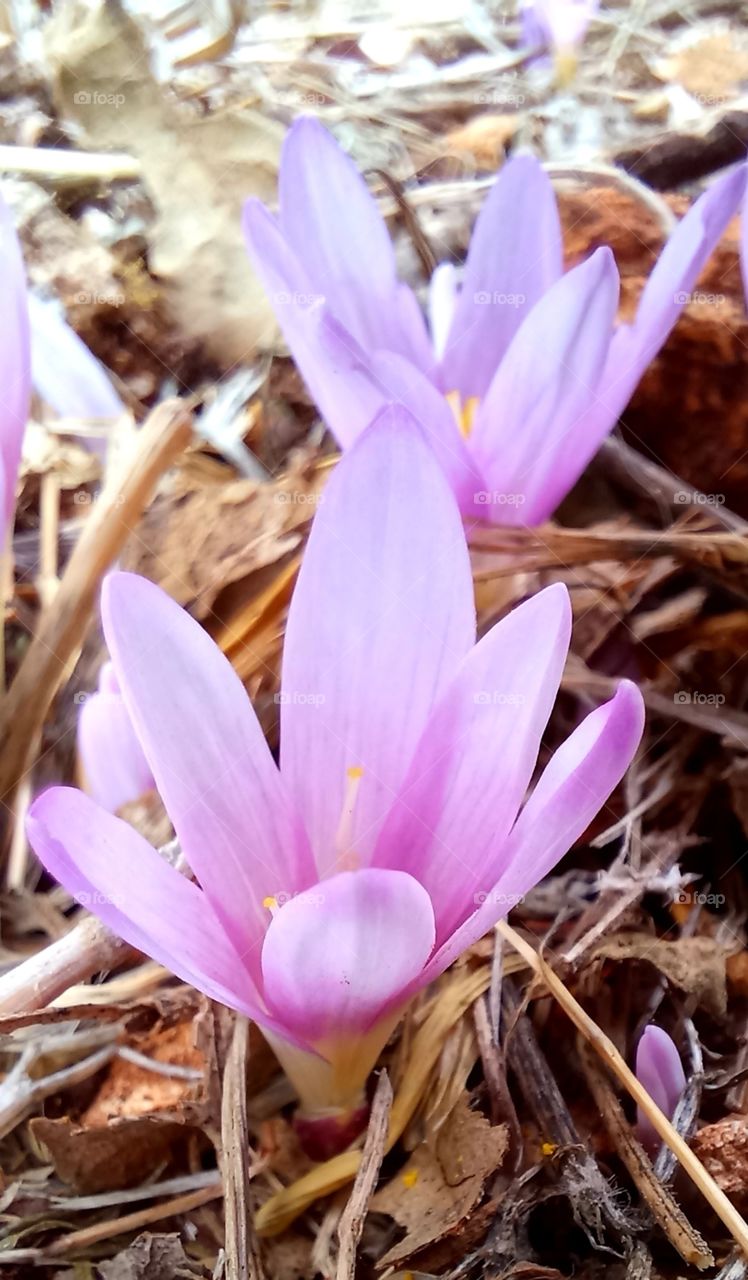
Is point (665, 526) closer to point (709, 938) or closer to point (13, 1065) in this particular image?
point (709, 938)

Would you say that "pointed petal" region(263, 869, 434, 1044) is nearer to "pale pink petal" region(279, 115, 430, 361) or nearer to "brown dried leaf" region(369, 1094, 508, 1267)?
"brown dried leaf" region(369, 1094, 508, 1267)

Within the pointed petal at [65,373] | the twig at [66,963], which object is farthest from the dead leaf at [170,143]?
the twig at [66,963]

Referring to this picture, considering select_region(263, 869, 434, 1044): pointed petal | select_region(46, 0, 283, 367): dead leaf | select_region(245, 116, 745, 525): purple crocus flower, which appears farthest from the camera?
select_region(46, 0, 283, 367): dead leaf

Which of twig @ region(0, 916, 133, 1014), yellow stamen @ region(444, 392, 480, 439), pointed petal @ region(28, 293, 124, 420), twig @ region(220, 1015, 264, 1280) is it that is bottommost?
twig @ region(220, 1015, 264, 1280)

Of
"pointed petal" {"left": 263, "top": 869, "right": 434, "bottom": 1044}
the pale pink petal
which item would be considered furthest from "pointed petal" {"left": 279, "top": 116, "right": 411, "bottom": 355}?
"pointed petal" {"left": 263, "top": 869, "right": 434, "bottom": 1044}

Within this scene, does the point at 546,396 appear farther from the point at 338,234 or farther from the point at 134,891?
the point at 134,891

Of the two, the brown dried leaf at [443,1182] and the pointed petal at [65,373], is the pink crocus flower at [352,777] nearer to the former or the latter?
the brown dried leaf at [443,1182]
